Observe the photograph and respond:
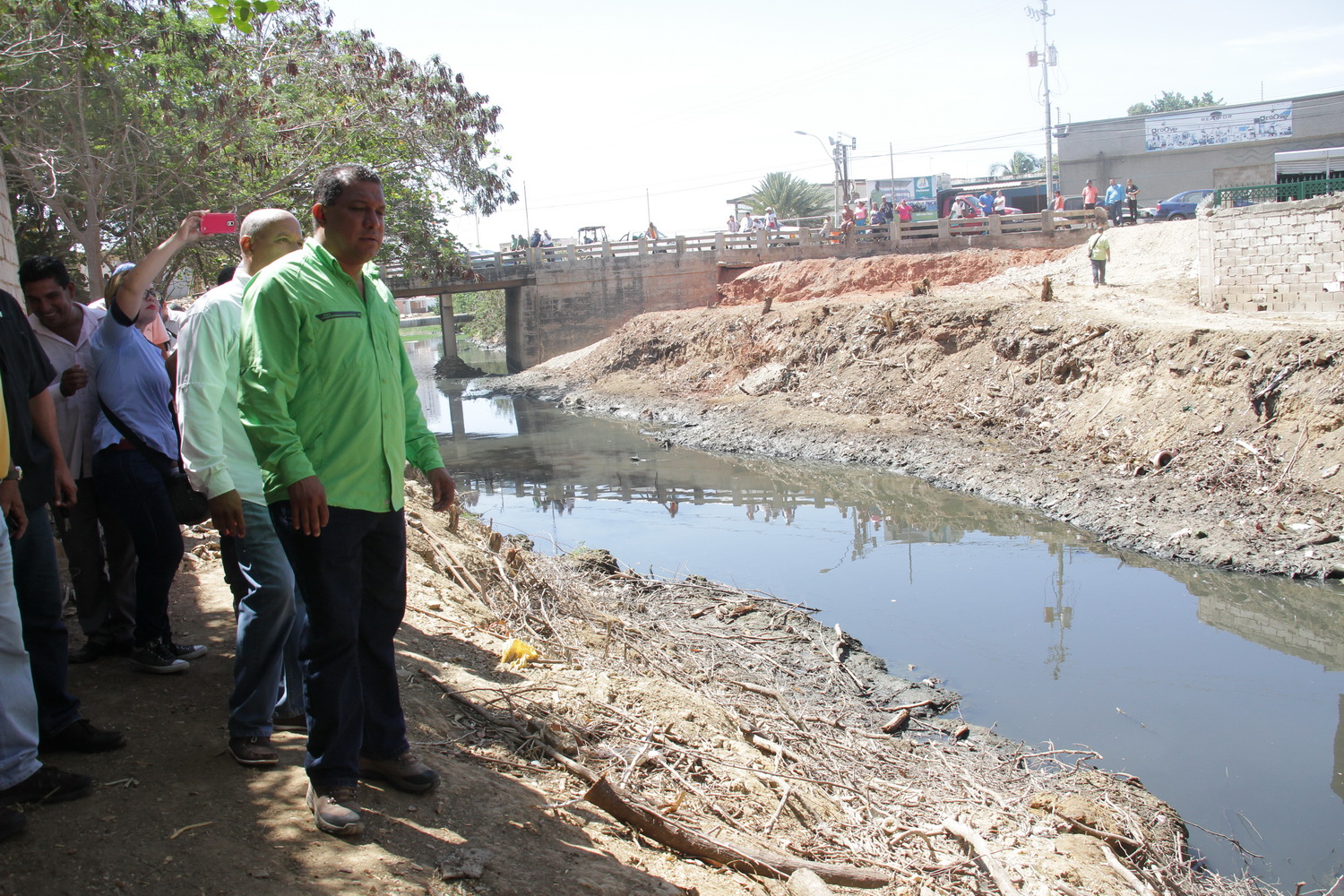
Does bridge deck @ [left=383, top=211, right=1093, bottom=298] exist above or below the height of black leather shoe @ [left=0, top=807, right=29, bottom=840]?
above

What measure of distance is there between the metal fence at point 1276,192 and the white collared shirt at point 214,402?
53.3ft

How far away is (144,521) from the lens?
12.9 ft

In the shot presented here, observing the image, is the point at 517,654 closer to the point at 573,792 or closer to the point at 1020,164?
the point at 573,792

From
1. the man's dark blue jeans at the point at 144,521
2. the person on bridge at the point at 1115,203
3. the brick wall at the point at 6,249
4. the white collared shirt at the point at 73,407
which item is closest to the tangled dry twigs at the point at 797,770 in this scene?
the man's dark blue jeans at the point at 144,521

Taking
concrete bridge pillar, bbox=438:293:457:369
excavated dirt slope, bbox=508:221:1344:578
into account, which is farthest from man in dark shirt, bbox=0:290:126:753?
concrete bridge pillar, bbox=438:293:457:369

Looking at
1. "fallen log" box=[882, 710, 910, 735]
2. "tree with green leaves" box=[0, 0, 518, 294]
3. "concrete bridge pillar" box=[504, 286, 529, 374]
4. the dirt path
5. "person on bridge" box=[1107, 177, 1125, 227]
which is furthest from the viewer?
"concrete bridge pillar" box=[504, 286, 529, 374]

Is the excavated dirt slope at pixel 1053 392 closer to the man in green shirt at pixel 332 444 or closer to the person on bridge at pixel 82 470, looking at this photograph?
the man in green shirt at pixel 332 444

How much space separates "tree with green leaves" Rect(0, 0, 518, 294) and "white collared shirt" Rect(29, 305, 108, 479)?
344 centimetres

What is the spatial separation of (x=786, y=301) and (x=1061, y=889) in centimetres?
2505

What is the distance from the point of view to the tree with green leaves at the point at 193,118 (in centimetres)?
997

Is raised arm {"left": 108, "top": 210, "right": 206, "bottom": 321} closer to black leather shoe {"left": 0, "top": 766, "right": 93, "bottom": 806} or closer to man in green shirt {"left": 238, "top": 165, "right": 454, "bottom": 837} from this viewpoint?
man in green shirt {"left": 238, "top": 165, "right": 454, "bottom": 837}

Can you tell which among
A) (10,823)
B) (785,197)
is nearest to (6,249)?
(10,823)

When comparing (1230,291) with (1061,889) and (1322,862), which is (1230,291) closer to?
(1322,862)

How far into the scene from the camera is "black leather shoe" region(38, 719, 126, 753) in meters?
3.14
